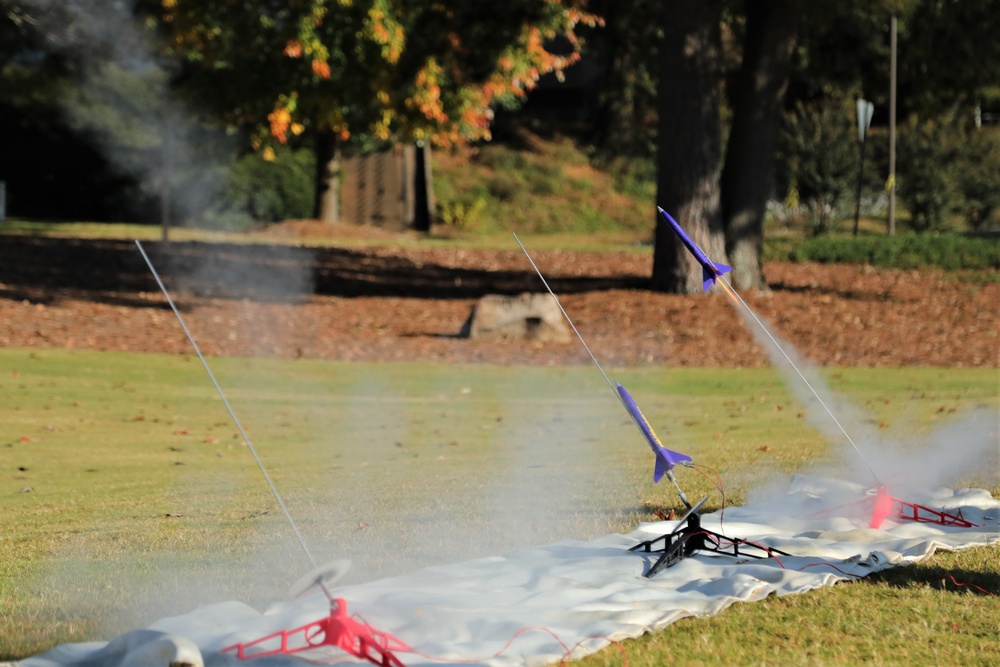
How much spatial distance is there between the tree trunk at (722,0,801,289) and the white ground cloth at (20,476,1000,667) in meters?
12.5

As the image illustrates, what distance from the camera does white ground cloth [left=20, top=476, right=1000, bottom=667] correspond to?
4863 mm

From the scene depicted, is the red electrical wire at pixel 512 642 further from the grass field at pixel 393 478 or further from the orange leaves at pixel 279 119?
the orange leaves at pixel 279 119

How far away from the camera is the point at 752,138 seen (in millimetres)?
19750

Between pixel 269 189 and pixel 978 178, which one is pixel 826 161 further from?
pixel 269 189

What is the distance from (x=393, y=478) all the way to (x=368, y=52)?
11925 mm

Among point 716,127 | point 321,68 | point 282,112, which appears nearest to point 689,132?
point 716,127

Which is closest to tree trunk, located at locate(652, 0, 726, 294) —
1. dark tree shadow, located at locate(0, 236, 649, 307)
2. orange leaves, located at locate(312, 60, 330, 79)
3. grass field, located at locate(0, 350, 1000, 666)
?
dark tree shadow, located at locate(0, 236, 649, 307)

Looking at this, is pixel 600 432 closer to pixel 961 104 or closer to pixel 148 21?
pixel 148 21

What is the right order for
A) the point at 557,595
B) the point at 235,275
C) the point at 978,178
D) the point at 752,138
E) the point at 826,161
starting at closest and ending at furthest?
1. the point at 557,595
2. the point at 752,138
3. the point at 235,275
4. the point at 826,161
5. the point at 978,178

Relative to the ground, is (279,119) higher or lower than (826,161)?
lower

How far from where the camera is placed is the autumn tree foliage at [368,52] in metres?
19.0

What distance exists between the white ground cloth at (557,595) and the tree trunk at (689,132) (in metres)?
11.6

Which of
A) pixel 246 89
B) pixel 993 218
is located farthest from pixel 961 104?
pixel 246 89

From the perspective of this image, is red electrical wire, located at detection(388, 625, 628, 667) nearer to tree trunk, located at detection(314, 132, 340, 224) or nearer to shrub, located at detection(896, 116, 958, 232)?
tree trunk, located at detection(314, 132, 340, 224)
